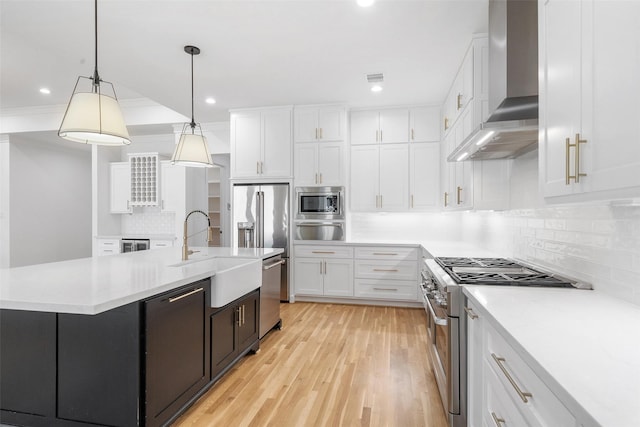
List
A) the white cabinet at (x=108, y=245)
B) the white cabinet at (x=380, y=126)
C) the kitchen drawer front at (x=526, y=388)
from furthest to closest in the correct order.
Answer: the white cabinet at (x=108, y=245) → the white cabinet at (x=380, y=126) → the kitchen drawer front at (x=526, y=388)

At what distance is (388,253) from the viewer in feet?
14.3

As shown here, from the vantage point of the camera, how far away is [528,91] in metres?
1.91

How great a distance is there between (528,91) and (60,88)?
561 centimetres

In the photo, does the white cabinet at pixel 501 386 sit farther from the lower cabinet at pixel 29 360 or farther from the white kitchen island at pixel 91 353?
the lower cabinet at pixel 29 360

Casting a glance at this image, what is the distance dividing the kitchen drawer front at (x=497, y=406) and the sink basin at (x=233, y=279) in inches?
64.4

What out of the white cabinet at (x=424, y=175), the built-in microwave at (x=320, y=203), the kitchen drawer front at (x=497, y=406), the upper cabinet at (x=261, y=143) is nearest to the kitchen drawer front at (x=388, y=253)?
the built-in microwave at (x=320, y=203)

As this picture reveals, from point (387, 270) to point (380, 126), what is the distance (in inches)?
81.1

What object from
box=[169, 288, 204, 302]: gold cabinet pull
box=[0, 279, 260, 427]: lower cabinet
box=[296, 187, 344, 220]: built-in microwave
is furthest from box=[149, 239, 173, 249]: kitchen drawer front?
box=[0, 279, 260, 427]: lower cabinet

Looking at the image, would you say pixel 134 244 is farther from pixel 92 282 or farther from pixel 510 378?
pixel 510 378

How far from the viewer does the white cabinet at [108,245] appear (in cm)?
585

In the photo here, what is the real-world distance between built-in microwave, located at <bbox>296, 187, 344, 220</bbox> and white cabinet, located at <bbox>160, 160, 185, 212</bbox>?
7.80ft

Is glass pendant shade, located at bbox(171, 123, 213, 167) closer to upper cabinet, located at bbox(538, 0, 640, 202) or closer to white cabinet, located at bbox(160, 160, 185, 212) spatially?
upper cabinet, located at bbox(538, 0, 640, 202)

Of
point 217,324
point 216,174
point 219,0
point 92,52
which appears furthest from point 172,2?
point 216,174

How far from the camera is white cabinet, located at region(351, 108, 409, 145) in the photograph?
4613mm
